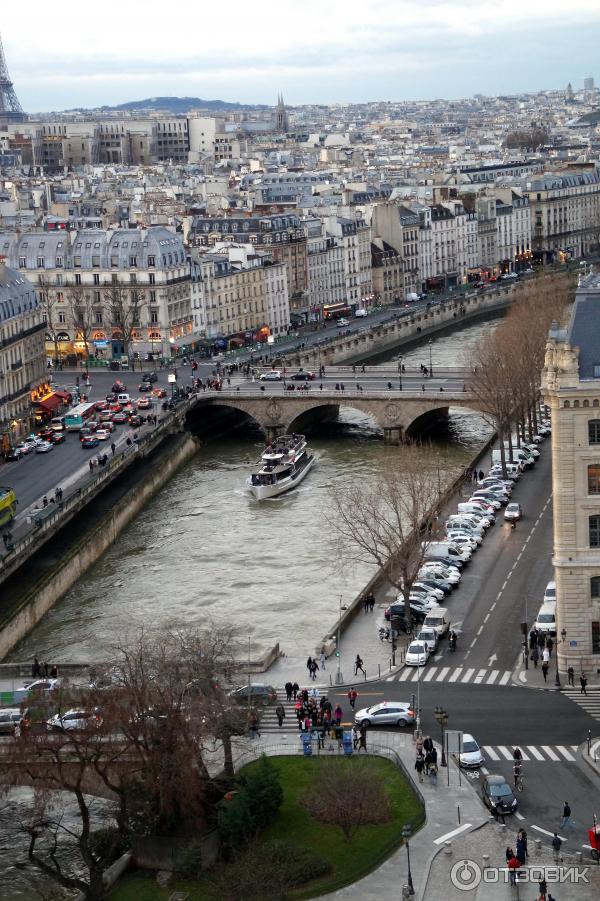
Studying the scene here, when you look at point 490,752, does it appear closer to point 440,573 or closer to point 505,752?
point 505,752

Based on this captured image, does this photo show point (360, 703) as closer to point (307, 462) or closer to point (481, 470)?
point (481, 470)

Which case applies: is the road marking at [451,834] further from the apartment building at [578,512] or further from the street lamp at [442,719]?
the apartment building at [578,512]

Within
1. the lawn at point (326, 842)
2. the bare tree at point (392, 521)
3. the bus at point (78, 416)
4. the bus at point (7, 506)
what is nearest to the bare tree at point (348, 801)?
the lawn at point (326, 842)

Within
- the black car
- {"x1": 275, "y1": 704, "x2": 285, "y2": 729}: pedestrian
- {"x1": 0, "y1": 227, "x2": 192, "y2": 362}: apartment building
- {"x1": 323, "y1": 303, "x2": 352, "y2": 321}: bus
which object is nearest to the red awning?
{"x1": 0, "y1": 227, "x2": 192, "y2": 362}: apartment building

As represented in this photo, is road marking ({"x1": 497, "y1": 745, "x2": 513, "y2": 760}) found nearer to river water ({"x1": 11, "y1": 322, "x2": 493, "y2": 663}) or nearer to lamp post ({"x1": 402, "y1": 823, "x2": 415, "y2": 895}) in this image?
lamp post ({"x1": 402, "y1": 823, "x2": 415, "y2": 895})

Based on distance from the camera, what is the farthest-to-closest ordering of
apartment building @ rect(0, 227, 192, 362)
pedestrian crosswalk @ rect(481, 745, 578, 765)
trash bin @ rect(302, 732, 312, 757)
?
→ apartment building @ rect(0, 227, 192, 362)
trash bin @ rect(302, 732, 312, 757)
pedestrian crosswalk @ rect(481, 745, 578, 765)
